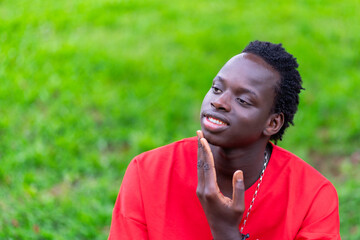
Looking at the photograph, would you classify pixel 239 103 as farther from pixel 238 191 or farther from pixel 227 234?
pixel 227 234

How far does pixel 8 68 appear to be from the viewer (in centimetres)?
617

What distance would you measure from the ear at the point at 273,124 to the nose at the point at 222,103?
0.28m

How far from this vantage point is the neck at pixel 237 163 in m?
2.72

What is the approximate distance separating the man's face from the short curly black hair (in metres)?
0.04

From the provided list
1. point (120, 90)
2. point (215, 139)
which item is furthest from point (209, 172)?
point (120, 90)

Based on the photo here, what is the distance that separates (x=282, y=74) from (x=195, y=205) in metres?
0.78

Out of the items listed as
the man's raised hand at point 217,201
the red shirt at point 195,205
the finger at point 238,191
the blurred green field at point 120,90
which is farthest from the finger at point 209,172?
the blurred green field at point 120,90

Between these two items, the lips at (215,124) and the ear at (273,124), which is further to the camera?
the ear at (273,124)

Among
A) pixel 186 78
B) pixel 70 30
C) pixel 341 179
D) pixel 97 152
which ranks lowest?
pixel 341 179

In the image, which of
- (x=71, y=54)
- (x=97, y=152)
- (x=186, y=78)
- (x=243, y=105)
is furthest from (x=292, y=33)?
(x=243, y=105)

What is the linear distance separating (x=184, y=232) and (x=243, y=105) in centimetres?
69

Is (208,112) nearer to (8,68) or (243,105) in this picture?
(243,105)

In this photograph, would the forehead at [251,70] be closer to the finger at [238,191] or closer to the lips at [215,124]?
the lips at [215,124]

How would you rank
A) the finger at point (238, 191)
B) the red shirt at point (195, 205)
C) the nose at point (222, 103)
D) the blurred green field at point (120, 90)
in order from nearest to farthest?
the finger at point (238, 191) < the nose at point (222, 103) < the red shirt at point (195, 205) < the blurred green field at point (120, 90)
